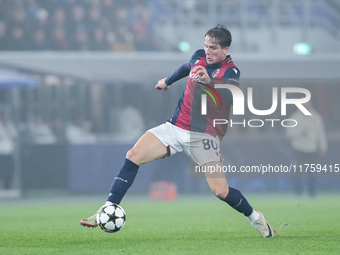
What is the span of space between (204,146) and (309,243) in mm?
1381

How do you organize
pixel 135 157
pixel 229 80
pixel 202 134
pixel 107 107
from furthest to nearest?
pixel 107 107
pixel 202 134
pixel 135 157
pixel 229 80

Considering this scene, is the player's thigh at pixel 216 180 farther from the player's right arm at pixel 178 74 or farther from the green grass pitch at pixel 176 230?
the player's right arm at pixel 178 74

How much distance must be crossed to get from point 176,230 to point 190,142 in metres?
1.62

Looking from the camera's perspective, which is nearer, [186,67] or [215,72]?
[215,72]

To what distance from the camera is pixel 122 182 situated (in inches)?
304

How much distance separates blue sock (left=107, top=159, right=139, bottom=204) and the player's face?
1.29 meters

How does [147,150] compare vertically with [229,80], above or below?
below

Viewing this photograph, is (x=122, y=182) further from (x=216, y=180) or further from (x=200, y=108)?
(x=200, y=108)

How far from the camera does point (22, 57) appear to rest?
19406 mm

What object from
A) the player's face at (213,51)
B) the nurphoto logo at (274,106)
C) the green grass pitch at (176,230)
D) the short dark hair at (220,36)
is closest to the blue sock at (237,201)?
the green grass pitch at (176,230)

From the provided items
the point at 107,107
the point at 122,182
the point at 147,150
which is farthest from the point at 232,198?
the point at 107,107

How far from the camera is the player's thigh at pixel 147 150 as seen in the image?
25.7 feet

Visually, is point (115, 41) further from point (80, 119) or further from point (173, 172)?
point (173, 172)

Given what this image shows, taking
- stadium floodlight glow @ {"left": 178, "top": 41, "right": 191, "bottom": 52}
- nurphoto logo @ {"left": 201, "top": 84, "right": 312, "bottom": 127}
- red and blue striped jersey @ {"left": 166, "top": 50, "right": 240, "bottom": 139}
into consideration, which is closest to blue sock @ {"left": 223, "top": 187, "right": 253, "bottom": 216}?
red and blue striped jersey @ {"left": 166, "top": 50, "right": 240, "bottom": 139}
